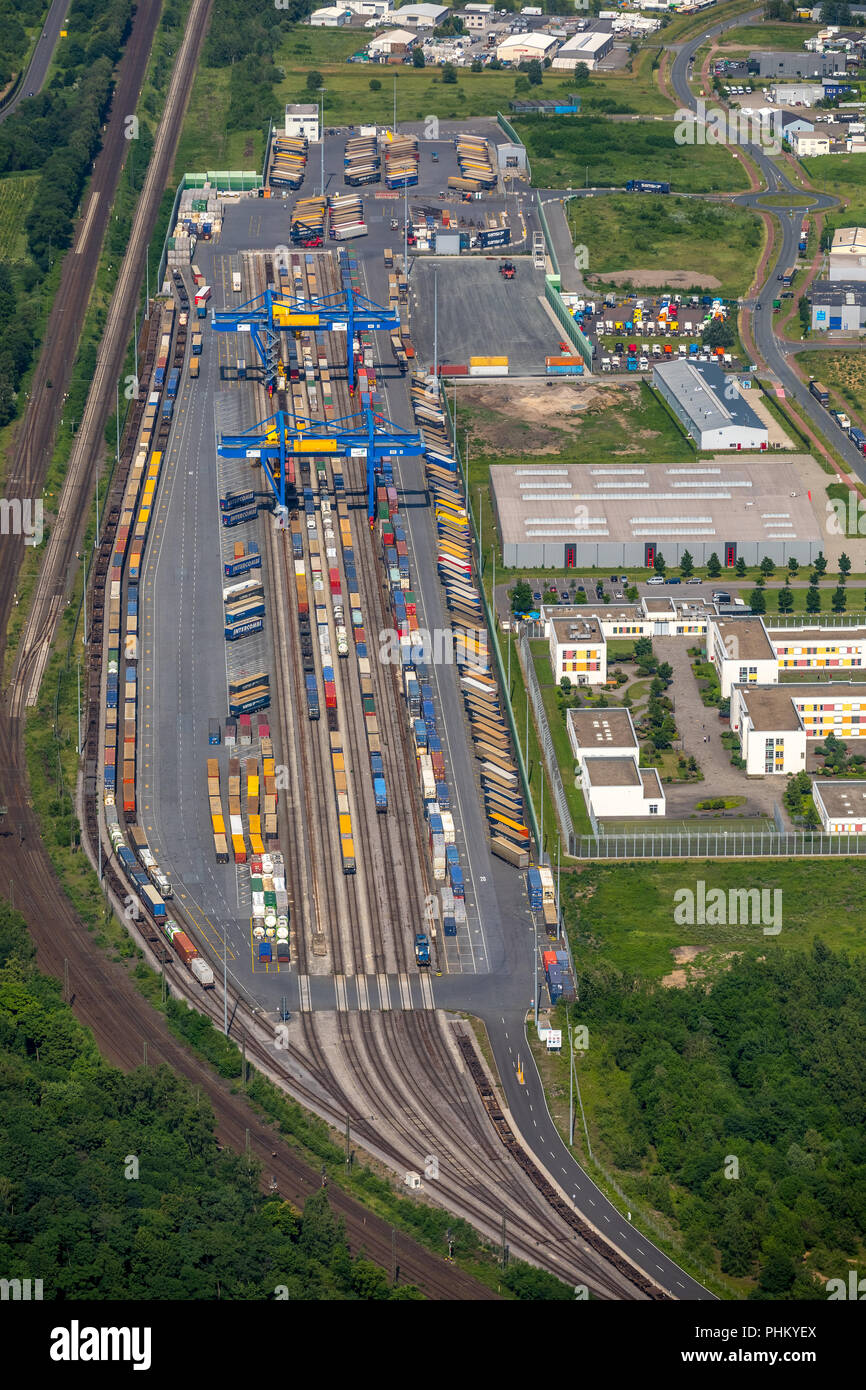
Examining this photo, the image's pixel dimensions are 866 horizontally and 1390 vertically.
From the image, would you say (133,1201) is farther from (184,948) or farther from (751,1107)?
(751,1107)

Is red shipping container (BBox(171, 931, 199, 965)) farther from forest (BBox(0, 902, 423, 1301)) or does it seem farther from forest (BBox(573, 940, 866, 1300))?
forest (BBox(573, 940, 866, 1300))

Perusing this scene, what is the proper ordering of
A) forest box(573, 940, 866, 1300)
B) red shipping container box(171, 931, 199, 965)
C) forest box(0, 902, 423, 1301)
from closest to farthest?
forest box(0, 902, 423, 1301), forest box(573, 940, 866, 1300), red shipping container box(171, 931, 199, 965)

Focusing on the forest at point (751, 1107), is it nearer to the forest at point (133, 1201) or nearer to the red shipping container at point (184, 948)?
the forest at point (133, 1201)

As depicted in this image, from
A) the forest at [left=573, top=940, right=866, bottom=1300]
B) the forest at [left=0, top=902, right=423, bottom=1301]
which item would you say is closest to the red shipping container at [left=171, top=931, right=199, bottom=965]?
the forest at [left=0, top=902, right=423, bottom=1301]

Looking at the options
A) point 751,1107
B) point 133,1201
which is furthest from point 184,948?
point 751,1107

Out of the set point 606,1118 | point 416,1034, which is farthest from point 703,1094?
point 416,1034

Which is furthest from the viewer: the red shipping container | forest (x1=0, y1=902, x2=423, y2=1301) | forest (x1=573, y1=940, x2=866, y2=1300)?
the red shipping container

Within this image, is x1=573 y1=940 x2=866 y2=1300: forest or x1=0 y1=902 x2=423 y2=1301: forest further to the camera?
x1=573 y1=940 x2=866 y2=1300: forest

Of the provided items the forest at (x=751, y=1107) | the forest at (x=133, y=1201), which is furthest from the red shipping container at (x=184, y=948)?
the forest at (x=751, y=1107)
